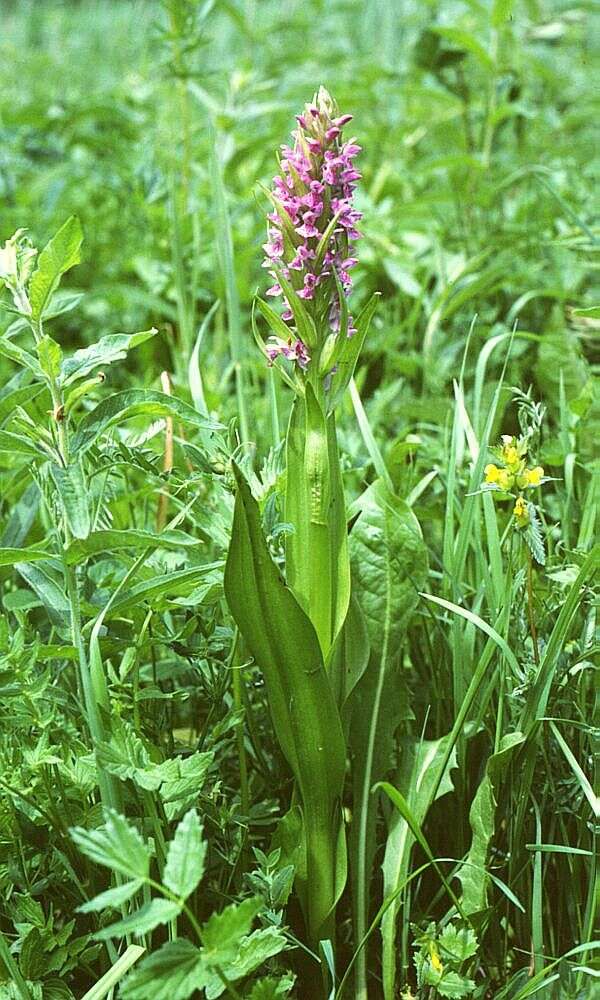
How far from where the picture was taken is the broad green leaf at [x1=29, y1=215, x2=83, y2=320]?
0.96 m

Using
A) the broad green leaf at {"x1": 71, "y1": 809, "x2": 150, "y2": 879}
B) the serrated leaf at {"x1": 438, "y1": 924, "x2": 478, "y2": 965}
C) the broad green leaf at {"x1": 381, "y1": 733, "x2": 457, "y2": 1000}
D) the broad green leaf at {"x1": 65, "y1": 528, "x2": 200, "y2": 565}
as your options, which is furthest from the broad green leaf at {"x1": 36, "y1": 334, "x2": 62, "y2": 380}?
the serrated leaf at {"x1": 438, "y1": 924, "x2": 478, "y2": 965}

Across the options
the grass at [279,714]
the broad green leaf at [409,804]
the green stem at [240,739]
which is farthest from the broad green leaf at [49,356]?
the broad green leaf at [409,804]

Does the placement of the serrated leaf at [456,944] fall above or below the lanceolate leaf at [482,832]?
below

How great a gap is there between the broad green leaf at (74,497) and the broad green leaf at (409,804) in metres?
0.41

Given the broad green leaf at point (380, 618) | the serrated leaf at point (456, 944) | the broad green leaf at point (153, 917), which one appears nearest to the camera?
the broad green leaf at point (153, 917)

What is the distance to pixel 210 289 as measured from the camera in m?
2.33

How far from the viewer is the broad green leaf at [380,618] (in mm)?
1104

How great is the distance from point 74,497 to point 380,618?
1.26ft

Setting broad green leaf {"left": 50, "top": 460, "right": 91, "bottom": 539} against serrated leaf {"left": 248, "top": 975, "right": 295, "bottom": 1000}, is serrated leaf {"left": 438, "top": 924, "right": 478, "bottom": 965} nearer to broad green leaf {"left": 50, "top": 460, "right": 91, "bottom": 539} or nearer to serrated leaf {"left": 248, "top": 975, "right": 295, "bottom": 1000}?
serrated leaf {"left": 248, "top": 975, "right": 295, "bottom": 1000}

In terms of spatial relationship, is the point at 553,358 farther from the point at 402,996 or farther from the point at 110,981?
the point at 110,981

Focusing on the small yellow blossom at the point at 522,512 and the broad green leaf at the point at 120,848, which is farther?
the small yellow blossom at the point at 522,512

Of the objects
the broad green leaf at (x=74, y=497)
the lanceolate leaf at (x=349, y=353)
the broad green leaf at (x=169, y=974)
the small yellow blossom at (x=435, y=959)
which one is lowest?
the small yellow blossom at (x=435, y=959)

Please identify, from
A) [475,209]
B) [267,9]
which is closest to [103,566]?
[475,209]

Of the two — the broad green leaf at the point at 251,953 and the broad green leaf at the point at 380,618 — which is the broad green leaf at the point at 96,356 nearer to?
the broad green leaf at the point at 380,618
